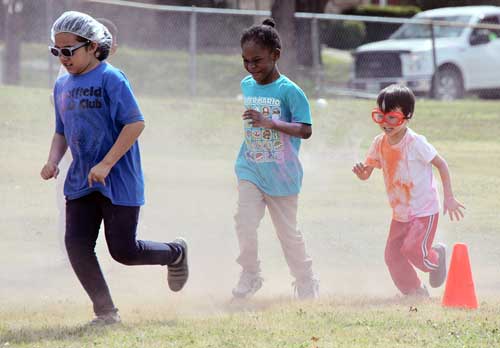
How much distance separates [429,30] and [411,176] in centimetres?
1622

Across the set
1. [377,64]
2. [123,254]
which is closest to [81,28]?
[123,254]

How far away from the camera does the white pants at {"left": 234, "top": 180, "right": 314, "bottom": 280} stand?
653 cm

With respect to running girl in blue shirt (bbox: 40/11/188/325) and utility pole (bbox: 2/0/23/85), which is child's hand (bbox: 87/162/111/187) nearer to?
running girl in blue shirt (bbox: 40/11/188/325)

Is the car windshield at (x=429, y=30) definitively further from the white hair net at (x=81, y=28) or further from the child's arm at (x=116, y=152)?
the child's arm at (x=116, y=152)

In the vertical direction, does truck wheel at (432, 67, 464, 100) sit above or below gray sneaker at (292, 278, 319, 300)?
above

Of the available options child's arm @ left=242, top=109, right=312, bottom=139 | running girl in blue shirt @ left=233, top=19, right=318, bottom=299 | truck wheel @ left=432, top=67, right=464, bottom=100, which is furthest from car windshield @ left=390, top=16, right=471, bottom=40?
child's arm @ left=242, top=109, right=312, bottom=139

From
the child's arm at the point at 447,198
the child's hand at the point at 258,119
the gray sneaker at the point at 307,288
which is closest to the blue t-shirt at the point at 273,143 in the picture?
the child's hand at the point at 258,119

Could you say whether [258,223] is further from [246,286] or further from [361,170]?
[361,170]

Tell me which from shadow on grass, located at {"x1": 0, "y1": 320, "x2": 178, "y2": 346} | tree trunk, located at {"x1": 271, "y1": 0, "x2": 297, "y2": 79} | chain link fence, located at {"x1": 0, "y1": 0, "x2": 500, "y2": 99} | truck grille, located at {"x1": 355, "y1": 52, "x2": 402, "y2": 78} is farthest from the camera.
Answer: truck grille, located at {"x1": 355, "y1": 52, "x2": 402, "y2": 78}

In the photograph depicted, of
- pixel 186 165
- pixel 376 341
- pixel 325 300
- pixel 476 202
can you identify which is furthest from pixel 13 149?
pixel 376 341

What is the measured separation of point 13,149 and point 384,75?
34.4 feet

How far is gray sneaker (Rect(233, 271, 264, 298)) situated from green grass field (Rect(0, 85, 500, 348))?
108 millimetres

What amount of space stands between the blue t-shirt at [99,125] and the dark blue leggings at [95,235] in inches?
2.4

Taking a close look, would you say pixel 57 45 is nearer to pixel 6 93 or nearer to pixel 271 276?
pixel 271 276
